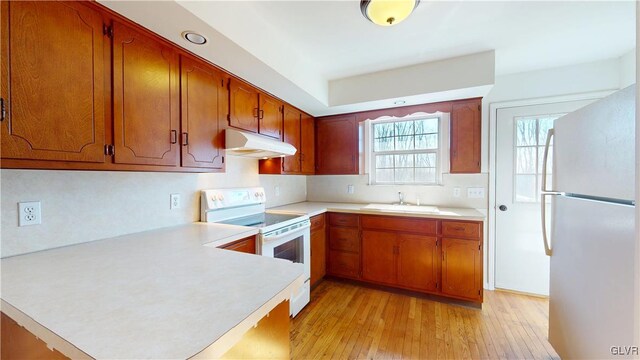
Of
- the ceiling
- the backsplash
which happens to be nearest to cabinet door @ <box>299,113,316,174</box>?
the backsplash

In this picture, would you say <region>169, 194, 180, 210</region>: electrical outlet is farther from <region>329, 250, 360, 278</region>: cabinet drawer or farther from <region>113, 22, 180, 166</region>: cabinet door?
<region>329, 250, 360, 278</region>: cabinet drawer

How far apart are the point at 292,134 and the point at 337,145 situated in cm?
70

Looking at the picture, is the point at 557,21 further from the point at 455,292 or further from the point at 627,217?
the point at 455,292

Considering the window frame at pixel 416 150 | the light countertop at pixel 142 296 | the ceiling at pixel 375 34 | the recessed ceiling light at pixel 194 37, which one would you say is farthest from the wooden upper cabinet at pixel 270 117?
the light countertop at pixel 142 296

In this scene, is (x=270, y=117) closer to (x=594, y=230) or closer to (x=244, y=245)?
(x=244, y=245)

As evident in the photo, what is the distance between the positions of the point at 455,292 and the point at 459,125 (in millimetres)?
1726

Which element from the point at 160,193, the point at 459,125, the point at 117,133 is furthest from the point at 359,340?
the point at 459,125

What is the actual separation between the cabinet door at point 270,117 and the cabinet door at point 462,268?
6.56ft

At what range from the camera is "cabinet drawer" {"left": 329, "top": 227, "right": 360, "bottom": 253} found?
2660 millimetres

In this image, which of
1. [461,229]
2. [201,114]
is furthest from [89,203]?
[461,229]

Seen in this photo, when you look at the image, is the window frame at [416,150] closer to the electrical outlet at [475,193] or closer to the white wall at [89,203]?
the electrical outlet at [475,193]

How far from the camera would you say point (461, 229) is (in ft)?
7.27

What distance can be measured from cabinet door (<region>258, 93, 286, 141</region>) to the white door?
2.40m

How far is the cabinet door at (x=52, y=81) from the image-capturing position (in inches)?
34.7
